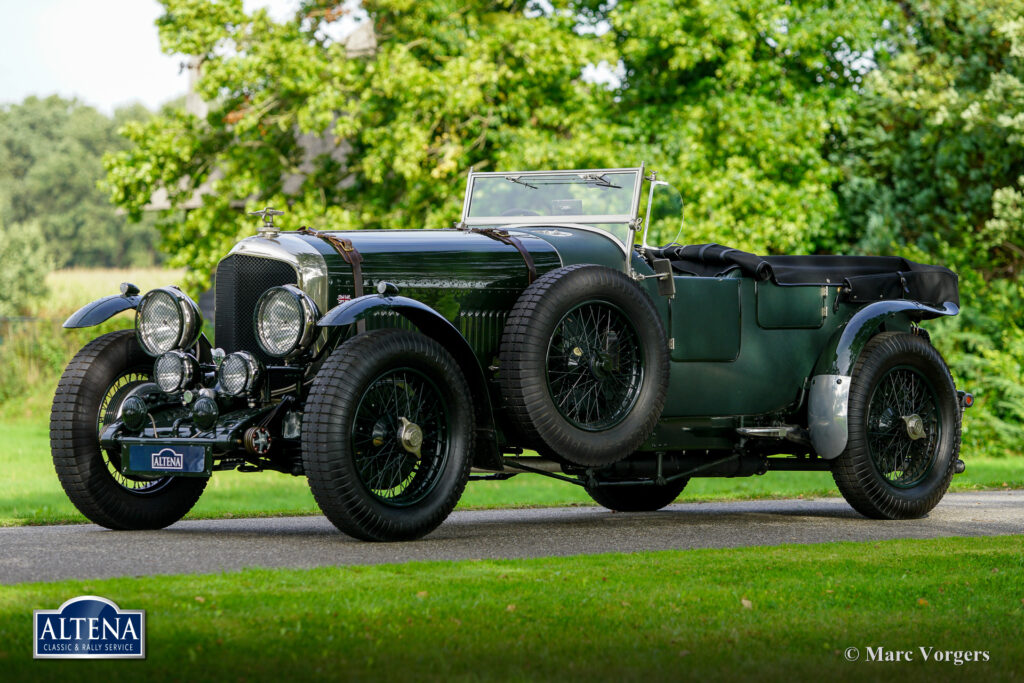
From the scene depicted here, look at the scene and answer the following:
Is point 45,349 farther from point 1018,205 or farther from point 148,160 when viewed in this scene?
point 1018,205

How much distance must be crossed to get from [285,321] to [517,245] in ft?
5.10

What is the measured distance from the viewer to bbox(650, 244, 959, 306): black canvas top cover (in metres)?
9.10

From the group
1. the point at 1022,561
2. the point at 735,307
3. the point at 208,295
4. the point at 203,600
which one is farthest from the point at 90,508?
the point at 208,295

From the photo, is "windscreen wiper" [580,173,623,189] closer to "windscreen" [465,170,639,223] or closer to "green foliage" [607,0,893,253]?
"windscreen" [465,170,639,223]

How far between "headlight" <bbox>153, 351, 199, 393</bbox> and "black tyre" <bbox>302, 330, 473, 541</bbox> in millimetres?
1074

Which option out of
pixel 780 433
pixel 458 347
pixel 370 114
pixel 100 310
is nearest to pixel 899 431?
pixel 780 433

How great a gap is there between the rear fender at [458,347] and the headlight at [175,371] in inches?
37.4

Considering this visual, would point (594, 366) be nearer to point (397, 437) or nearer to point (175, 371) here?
point (397, 437)

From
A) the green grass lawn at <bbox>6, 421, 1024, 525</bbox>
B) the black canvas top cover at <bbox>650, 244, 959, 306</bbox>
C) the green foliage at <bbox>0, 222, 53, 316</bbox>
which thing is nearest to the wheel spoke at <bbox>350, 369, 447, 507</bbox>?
the black canvas top cover at <bbox>650, 244, 959, 306</bbox>

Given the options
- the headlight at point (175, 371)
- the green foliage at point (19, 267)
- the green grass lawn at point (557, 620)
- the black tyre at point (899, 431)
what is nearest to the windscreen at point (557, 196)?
the black tyre at point (899, 431)

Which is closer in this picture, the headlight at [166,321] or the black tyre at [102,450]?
the black tyre at [102,450]

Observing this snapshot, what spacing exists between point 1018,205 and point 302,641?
56.9 feet

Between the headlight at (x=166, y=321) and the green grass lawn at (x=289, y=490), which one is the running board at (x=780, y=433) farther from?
the headlight at (x=166, y=321)

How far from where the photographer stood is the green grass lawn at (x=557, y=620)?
4.43 m
